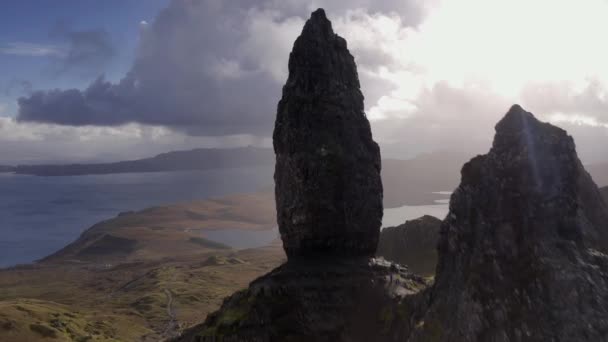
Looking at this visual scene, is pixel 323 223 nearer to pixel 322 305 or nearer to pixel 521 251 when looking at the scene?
pixel 322 305

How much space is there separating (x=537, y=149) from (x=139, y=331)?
99392 mm

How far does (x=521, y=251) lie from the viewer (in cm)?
2358

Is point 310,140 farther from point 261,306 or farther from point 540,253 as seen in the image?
point 540,253

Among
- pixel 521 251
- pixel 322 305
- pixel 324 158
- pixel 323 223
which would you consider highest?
pixel 324 158

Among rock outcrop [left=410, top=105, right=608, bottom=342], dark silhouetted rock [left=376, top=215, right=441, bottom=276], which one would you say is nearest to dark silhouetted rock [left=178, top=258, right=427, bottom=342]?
rock outcrop [left=410, top=105, right=608, bottom=342]

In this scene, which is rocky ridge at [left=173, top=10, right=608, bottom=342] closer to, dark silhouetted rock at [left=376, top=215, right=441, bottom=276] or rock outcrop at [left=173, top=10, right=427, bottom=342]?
rock outcrop at [left=173, top=10, right=427, bottom=342]

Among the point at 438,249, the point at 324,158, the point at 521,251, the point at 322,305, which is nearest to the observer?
the point at 521,251

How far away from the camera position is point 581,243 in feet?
76.4

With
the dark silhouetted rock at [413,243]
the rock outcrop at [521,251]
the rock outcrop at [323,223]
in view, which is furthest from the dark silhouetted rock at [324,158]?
the dark silhouetted rock at [413,243]

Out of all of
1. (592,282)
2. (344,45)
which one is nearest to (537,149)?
(592,282)

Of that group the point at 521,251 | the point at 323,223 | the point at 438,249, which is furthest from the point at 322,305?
the point at 521,251

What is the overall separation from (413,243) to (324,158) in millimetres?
49215

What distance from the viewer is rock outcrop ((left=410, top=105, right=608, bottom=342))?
21.1 metres

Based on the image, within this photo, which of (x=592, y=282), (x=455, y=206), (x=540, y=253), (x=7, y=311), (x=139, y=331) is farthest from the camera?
(x=139, y=331)
